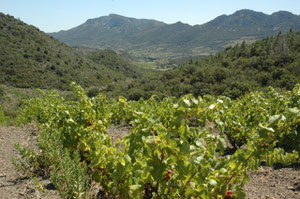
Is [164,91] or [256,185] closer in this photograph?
[256,185]

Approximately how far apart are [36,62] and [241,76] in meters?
38.1

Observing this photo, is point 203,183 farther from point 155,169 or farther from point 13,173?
point 13,173

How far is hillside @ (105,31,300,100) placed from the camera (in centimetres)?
2083

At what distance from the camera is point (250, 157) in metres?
1.71

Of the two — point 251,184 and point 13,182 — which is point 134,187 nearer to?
point 13,182

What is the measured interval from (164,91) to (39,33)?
142ft

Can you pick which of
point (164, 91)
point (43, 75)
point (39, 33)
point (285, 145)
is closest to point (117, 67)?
point (39, 33)

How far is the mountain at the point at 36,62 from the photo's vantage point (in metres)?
38.8

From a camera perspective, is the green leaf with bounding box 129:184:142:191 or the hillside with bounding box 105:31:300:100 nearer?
the green leaf with bounding box 129:184:142:191

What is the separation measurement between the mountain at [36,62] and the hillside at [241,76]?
17.0m

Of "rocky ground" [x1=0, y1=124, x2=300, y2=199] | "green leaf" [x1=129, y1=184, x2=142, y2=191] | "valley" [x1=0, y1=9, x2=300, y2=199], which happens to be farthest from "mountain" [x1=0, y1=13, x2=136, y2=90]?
"green leaf" [x1=129, y1=184, x2=142, y2=191]

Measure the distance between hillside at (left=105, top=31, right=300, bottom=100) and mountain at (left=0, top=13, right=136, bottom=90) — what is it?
55.9 feet

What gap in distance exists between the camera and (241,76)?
24.4m

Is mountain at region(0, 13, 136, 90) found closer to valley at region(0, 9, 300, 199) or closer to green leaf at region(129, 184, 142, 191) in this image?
valley at region(0, 9, 300, 199)
